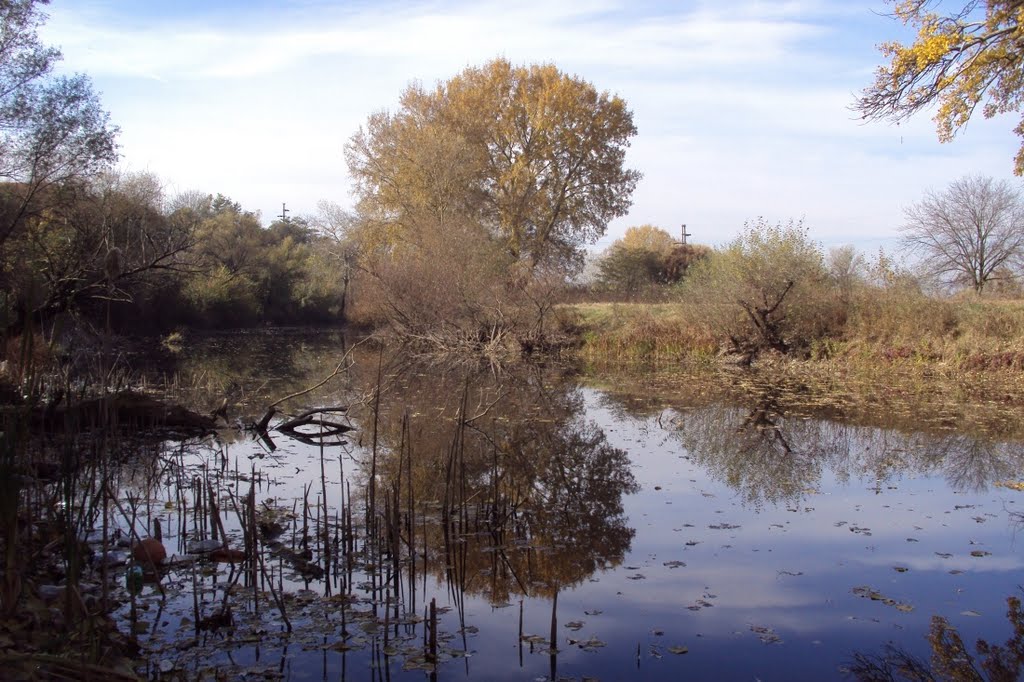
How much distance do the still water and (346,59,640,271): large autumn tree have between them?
22867mm

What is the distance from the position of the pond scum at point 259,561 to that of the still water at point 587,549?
29 mm

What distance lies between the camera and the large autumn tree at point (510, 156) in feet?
117

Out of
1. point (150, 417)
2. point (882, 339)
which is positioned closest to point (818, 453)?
point (150, 417)

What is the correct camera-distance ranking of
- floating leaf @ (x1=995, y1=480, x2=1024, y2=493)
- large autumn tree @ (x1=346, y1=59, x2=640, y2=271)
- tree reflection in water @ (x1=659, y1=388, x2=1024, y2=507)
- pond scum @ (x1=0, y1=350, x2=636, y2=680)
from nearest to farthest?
pond scum @ (x1=0, y1=350, x2=636, y2=680)
floating leaf @ (x1=995, y1=480, x2=1024, y2=493)
tree reflection in water @ (x1=659, y1=388, x2=1024, y2=507)
large autumn tree @ (x1=346, y1=59, x2=640, y2=271)

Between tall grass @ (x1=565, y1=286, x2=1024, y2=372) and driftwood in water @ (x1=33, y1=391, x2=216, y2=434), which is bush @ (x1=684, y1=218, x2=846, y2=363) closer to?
tall grass @ (x1=565, y1=286, x2=1024, y2=372)

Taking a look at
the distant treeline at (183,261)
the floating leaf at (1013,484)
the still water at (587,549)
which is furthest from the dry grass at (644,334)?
the floating leaf at (1013,484)

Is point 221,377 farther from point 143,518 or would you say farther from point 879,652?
point 879,652

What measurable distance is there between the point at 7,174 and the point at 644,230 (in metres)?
54.7

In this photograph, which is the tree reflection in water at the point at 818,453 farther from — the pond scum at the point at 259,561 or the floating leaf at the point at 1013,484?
the pond scum at the point at 259,561

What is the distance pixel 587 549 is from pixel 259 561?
9.32 feet

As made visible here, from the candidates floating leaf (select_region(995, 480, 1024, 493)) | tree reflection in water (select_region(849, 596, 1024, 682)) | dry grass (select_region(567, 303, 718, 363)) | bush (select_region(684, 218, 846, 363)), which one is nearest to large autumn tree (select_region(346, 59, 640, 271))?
dry grass (select_region(567, 303, 718, 363))

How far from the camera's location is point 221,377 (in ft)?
69.8

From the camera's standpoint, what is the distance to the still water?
511 cm

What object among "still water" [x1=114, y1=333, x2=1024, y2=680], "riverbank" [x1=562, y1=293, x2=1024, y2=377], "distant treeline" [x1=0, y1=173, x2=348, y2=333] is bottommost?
"still water" [x1=114, y1=333, x2=1024, y2=680]
